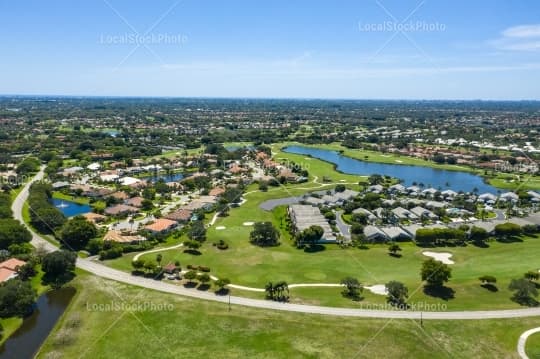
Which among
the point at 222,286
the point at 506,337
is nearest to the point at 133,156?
the point at 222,286

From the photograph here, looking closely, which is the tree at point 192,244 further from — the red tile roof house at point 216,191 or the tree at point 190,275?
the red tile roof house at point 216,191

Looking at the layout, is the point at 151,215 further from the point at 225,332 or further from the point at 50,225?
the point at 225,332

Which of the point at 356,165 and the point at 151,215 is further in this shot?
the point at 356,165

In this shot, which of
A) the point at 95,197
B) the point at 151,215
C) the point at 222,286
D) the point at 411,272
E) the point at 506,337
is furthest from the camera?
the point at 95,197

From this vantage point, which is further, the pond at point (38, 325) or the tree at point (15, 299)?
the tree at point (15, 299)

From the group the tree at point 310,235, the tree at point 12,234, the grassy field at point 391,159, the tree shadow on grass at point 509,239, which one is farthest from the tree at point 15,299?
the grassy field at point 391,159

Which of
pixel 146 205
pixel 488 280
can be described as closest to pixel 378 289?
pixel 488 280
